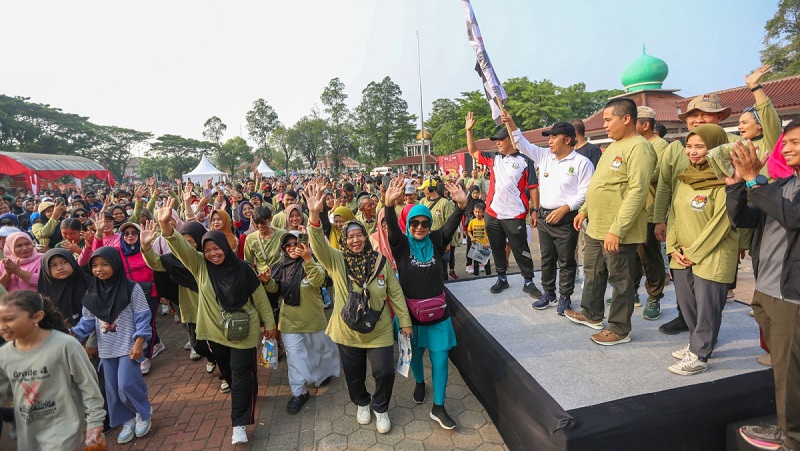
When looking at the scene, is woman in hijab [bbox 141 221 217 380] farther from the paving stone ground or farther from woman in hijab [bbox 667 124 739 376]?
woman in hijab [bbox 667 124 739 376]

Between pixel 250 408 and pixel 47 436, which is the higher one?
pixel 47 436

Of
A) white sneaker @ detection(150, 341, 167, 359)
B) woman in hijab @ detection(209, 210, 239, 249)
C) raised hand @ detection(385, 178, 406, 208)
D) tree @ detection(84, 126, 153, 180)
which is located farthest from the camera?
tree @ detection(84, 126, 153, 180)

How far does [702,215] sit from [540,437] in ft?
6.28

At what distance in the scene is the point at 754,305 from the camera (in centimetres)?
239

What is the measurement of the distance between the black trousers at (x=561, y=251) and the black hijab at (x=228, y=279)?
2822 mm

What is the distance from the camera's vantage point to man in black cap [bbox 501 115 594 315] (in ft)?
11.9

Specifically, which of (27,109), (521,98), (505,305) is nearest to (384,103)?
(521,98)

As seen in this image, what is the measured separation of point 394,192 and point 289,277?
1433 millimetres

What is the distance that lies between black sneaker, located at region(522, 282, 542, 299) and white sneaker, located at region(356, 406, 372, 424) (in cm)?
215

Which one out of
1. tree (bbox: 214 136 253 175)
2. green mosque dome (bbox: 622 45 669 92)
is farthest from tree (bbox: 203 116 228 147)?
green mosque dome (bbox: 622 45 669 92)

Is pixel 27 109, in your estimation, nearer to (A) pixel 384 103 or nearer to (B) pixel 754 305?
(A) pixel 384 103

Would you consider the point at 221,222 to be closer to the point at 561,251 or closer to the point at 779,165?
the point at 561,251

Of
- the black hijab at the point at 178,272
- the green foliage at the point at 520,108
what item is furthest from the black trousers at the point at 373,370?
the green foliage at the point at 520,108

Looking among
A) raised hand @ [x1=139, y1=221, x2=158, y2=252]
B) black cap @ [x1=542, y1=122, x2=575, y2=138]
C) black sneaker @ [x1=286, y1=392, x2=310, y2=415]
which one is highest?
black cap @ [x1=542, y1=122, x2=575, y2=138]
